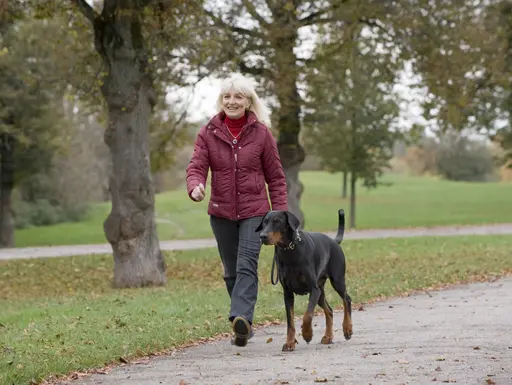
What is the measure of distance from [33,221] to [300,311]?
35.9m

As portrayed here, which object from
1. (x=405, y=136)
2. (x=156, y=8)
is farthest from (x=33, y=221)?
(x=156, y=8)

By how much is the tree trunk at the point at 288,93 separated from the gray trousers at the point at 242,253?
543 inches

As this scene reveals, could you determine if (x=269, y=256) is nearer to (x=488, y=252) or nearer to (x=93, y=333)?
(x=488, y=252)

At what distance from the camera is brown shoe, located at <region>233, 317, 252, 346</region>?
7613 millimetres

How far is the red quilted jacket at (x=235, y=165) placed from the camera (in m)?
7.74

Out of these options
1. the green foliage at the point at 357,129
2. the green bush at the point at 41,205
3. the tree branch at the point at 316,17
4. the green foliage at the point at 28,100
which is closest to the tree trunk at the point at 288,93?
the tree branch at the point at 316,17

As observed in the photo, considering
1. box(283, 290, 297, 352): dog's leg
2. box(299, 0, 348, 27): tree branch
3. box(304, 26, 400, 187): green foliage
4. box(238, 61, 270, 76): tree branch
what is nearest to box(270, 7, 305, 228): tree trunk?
box(299, 0, 348, 27): tree branch

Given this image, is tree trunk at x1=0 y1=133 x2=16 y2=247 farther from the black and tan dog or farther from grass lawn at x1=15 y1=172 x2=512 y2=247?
the black and tan dog

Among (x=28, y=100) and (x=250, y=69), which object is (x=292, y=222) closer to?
(x=250, y=69)

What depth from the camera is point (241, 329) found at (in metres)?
7.66

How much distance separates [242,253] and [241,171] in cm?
71

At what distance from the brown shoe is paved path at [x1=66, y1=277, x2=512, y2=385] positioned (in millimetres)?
154

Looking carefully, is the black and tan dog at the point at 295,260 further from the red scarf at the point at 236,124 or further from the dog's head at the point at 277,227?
the red scarf at the point at 236,124

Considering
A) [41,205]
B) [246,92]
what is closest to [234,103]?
[246,92]
